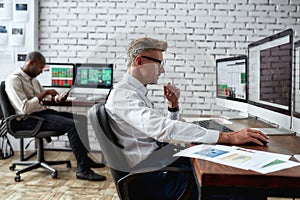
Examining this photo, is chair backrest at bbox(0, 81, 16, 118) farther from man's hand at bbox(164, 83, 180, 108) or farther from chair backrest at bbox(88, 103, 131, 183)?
chair backrest at bbox(88, 103, 131, 183)

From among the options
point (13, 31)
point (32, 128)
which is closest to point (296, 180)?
point (32, 128)

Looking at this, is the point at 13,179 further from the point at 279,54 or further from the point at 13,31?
the point at 279,54

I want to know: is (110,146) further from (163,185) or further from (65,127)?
(65,127)

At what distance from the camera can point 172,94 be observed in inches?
70.2

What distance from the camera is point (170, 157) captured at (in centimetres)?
154

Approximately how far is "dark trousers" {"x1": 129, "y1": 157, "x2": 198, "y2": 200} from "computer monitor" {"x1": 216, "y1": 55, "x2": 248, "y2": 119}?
3.43 ft

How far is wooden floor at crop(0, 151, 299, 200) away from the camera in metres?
2.87

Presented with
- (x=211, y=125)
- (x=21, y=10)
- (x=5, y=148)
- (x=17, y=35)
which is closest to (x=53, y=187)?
(x=5, y=148)

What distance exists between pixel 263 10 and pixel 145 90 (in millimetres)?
3039

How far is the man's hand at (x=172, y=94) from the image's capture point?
174 cm

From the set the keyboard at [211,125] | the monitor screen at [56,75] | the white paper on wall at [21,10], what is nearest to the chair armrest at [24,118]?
the monitor screen at [56,75]

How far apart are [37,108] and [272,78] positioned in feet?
7.45

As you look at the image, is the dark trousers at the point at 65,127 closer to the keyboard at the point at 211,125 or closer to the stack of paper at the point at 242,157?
the keyboard at the point at 211,125

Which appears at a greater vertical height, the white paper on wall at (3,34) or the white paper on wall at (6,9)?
the white paper on wall at (6,9)
